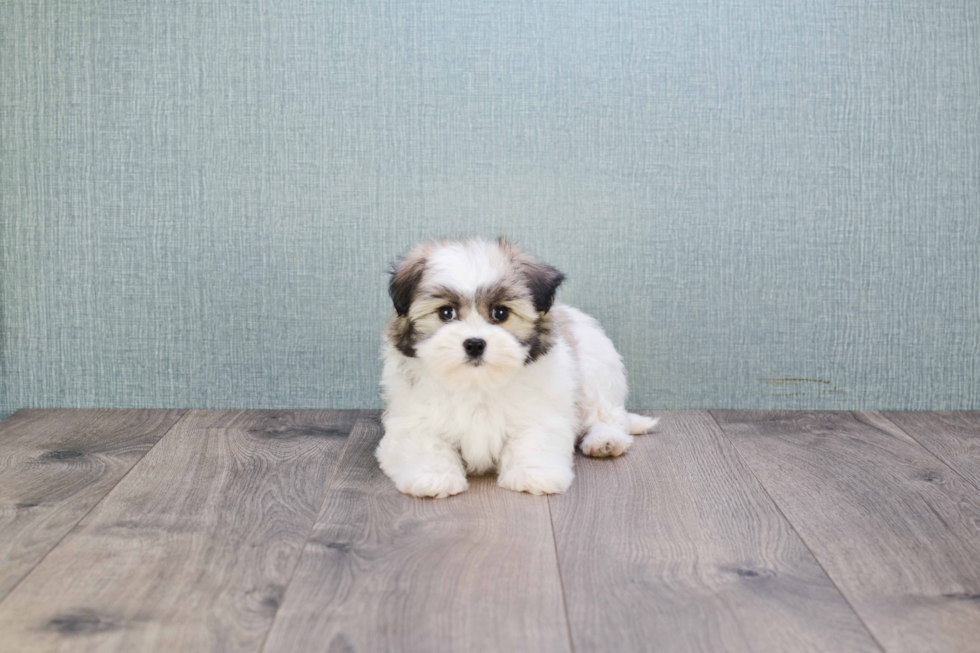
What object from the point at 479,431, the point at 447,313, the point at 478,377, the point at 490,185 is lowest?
the point at 479,431

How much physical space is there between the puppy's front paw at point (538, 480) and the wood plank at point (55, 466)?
983mm

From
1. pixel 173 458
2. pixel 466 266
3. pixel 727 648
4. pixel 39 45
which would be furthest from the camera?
pixel 39 45

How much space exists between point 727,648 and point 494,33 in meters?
1.95

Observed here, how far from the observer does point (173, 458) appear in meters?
2.29

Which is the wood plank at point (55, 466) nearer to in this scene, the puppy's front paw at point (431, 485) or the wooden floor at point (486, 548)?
the wooden floor at point (486, 548)

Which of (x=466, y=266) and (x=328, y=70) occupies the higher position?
(x=328, y=70)

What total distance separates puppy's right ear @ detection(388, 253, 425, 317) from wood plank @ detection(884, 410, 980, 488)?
1.49m

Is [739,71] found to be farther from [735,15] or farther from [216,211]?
[216,211]

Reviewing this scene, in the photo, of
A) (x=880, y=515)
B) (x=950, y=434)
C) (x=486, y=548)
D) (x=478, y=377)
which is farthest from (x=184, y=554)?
(x=950, y=434)

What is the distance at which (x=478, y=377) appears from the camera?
195cm

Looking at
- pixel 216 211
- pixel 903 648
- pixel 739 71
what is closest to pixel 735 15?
pixel 739 71

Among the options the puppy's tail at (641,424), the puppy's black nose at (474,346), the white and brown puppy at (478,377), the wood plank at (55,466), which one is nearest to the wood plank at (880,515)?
the puppy's tail at (641,424)

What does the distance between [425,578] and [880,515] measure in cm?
106

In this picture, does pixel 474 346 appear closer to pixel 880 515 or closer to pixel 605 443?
pixel 605 443
